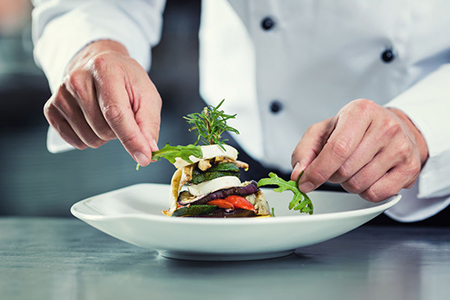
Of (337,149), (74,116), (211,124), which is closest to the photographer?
(337,149)

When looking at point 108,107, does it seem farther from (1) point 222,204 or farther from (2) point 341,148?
(2) point 341,148

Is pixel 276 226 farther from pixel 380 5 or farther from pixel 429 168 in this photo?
pixel 380 5

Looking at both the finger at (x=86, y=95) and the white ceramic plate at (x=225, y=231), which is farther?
the finger at (x=86, y=95)

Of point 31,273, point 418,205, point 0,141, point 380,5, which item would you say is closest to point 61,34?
point 31,273

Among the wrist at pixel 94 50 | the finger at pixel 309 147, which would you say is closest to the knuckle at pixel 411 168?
the finger at pixel 309 147

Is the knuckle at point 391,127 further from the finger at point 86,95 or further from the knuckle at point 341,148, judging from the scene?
the finger at point 86,95

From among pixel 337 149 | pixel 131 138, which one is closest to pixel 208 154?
pixel 131 138

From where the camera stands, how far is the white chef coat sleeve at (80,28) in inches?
57.5

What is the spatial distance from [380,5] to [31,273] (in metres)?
1.27

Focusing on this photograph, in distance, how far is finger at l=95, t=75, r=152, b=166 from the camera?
93cm

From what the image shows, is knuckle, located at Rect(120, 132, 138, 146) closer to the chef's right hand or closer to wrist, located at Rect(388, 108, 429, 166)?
the chef's right hand

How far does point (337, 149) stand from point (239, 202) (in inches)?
9.2

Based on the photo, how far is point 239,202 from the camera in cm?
97

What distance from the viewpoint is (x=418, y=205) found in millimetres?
1365
